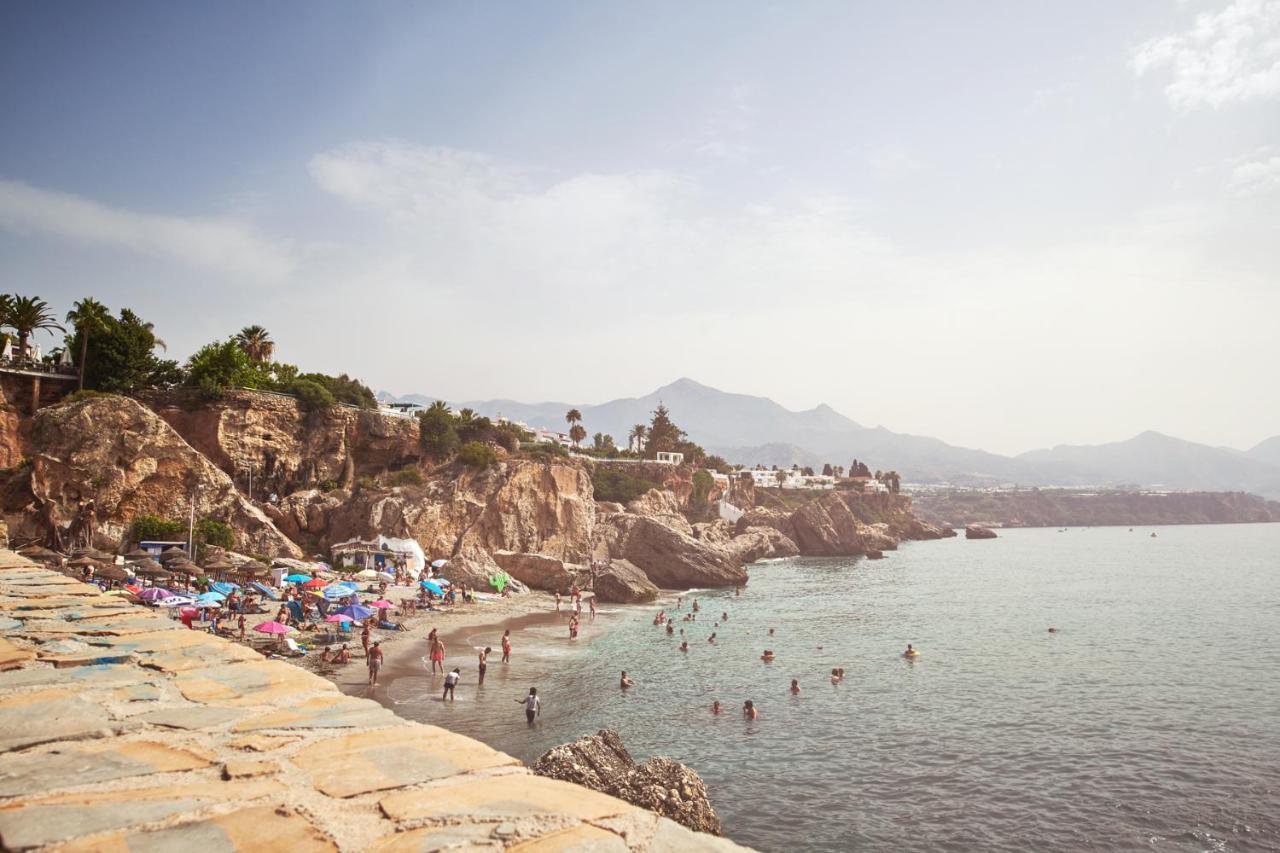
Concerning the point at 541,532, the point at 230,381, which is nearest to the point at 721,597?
the point at 541,532

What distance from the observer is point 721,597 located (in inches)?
2343

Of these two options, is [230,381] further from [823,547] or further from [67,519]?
[823,547]

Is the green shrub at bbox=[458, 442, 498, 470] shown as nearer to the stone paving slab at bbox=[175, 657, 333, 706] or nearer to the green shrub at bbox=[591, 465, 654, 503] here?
the green shrub at bbox=[591, 465, 654, 503]

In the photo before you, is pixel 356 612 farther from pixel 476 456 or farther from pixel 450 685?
pixel 476 456

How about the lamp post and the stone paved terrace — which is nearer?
the stone paved terrace

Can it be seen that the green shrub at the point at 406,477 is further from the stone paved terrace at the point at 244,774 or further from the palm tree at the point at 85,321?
the stone paved terrace at the point at 244,774

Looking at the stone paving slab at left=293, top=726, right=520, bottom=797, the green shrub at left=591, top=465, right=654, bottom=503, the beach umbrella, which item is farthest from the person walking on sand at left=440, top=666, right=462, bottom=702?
the green shrub at left=591, top=465, right=654, bottom=503

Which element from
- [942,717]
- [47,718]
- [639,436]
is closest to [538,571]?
[942,717]

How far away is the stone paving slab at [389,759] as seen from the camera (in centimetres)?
334

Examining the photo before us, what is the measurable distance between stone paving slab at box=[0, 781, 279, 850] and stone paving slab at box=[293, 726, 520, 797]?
29 centimetres

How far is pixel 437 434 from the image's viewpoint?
67875 mm

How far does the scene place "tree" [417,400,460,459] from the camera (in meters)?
67.8

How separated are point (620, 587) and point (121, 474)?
34.3 meters

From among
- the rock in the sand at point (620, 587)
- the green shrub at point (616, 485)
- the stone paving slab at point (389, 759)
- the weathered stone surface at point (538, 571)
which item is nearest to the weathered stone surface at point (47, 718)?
the stone paving slab at point (389, 759)
